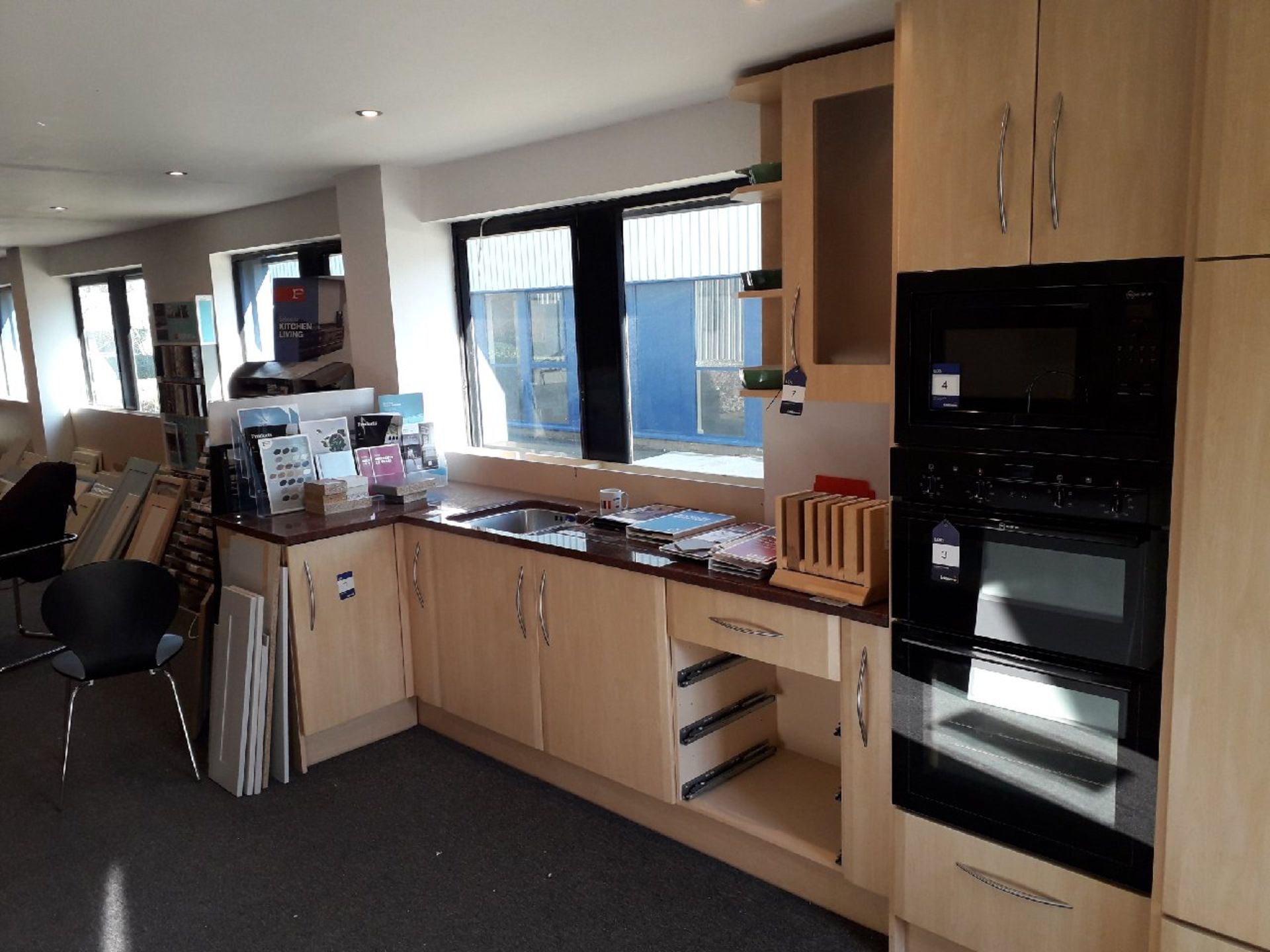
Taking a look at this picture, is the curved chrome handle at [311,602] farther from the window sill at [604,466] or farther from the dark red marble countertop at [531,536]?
the window sill at [604,466]

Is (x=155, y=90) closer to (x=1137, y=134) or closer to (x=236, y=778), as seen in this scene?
(x=236, y=778)

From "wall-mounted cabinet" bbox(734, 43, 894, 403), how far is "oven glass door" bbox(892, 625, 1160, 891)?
0.77 metres

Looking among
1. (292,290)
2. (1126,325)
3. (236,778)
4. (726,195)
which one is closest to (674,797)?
→ (236,778)

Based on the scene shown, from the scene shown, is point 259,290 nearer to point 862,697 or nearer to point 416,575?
point 416,575

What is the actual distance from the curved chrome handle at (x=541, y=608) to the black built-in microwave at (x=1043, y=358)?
1374 millimetres

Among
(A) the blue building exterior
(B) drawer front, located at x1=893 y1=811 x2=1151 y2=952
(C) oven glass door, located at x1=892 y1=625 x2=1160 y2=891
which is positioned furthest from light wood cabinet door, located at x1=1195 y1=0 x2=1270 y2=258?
(A) the blue building exterior

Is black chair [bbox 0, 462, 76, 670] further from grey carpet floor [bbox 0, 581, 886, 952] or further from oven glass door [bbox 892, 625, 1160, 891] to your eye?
oven glass door [bbox 892, 625, 1160, 891]

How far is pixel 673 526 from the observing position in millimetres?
3084

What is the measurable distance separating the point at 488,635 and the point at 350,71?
1.90m

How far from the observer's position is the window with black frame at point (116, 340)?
721 cm

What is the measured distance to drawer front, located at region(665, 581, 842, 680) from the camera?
2389 millimetres

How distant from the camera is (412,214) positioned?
429 cm

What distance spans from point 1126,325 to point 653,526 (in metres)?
1.63

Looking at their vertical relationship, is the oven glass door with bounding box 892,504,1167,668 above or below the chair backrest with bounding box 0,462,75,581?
above
